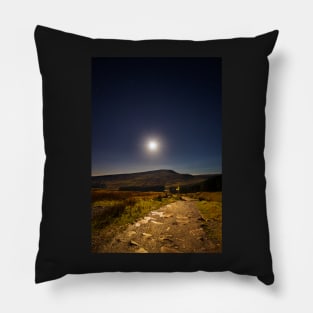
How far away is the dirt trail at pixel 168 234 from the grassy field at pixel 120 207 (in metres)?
0.02

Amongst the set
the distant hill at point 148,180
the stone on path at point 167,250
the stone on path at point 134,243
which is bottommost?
the stone on path at point 167,250

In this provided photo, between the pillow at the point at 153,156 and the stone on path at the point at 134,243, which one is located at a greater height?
the pillow at the point at 153,156

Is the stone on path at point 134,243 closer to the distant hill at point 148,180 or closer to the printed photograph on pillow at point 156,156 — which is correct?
the printed photograph on pillow at point 156,156

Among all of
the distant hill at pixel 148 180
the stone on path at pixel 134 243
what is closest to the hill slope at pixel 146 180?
the distant hill at pixel 148 180

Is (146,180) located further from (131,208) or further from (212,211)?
(212,211)

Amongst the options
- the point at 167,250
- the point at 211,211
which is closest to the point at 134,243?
→ the point at 167,250

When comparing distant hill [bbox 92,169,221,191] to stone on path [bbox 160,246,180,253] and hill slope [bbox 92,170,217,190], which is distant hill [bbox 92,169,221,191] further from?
stone on path [bbox 160,246,180,253]

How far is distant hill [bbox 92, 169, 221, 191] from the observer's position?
1.12m

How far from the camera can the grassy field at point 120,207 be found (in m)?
1.12

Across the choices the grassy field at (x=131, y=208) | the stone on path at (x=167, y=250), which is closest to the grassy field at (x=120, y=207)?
the grassy field at (x=131, y=208)

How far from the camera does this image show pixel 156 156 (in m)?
1.12

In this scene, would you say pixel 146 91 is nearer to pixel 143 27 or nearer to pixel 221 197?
pixel 143 27

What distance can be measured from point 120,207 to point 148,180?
12 cm

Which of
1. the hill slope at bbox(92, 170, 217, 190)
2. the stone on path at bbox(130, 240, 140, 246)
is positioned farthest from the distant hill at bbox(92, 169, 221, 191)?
the stone on path at bbox(130, 240, 140, 246)
